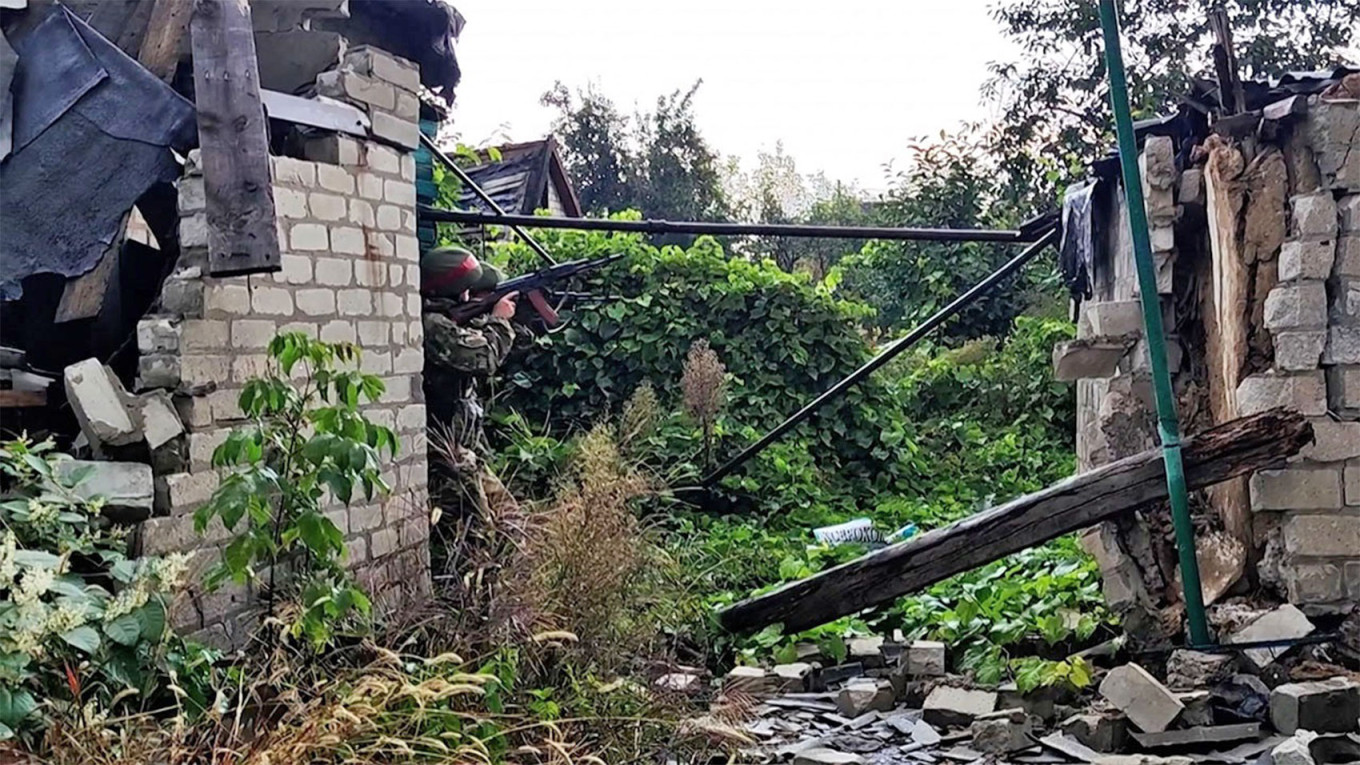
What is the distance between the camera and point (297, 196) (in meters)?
5.06

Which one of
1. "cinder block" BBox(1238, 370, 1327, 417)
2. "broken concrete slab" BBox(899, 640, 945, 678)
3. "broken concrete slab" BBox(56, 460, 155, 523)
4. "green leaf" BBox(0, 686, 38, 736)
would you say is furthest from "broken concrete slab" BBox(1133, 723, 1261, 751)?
"broken concrete slab" BBox(56, 460, 155, 523)

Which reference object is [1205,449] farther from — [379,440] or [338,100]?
[338,100]

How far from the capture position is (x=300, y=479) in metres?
3.96

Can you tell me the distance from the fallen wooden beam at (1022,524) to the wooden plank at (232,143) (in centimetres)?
325

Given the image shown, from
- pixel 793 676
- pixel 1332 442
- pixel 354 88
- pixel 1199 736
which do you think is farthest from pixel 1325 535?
pixel 354 88

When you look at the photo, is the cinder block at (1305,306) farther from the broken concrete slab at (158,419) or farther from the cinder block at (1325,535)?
the broken concrete slab at (158,419)

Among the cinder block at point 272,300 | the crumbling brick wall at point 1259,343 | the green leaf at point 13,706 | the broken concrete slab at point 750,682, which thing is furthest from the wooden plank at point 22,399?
the crumbling brick wall at point 1259,343

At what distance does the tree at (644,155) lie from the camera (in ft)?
64.2

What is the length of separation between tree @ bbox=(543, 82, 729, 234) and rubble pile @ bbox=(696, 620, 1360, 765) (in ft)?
49.0

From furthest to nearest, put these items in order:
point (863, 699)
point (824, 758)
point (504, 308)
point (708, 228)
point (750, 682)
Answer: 1. point (504, 308)
2. point (708, 228)
3. point (750, 682)
4. point (863, 699)
5. point (824, 758)

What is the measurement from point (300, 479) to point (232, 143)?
1385mm

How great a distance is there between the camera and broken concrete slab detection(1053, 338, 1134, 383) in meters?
5.43

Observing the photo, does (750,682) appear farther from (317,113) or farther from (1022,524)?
(317,113)

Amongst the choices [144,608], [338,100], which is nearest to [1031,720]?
[144,608]
